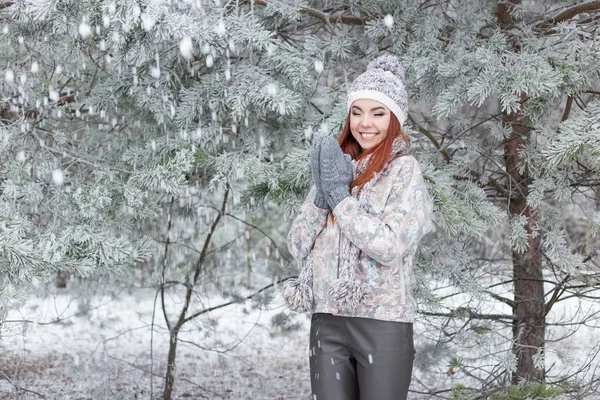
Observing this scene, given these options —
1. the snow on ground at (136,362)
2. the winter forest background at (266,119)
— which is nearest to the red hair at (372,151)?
the winter forest background at (266,119)

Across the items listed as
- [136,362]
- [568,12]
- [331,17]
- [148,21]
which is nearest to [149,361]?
[136,362]

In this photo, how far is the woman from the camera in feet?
7.33

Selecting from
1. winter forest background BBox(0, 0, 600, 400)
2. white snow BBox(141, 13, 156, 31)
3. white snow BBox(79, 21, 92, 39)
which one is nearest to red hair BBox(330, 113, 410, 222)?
winter forest background BBox(0, 0, 600, 400)

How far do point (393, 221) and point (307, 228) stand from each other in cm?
35

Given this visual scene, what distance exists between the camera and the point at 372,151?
2.47 metres

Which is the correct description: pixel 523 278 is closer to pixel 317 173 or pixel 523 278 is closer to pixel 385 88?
pixel 385 88

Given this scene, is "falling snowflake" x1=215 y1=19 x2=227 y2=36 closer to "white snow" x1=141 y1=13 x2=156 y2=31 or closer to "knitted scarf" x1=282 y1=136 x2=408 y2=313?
"white snow" x1=141 y1=13 x2=156 y2=31

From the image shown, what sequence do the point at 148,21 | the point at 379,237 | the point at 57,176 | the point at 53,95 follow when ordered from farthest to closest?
the point at 53,95 → the point at 57,176 → the point at 148,21 → the point at 379,237

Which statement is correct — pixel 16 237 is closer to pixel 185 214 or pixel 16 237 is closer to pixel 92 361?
pixel 185 214

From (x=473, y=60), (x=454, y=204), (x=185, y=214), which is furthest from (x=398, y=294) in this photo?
(x=185, y=214)

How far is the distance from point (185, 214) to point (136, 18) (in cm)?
255

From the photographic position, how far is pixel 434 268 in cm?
368

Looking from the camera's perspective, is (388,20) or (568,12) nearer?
(388,20)

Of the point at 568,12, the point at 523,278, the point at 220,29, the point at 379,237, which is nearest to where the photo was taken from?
the point at 379,237
